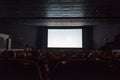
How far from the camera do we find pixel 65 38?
18.2m

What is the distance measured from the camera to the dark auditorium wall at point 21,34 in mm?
17708

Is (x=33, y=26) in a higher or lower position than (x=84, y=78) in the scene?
higher

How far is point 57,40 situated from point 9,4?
782 cm

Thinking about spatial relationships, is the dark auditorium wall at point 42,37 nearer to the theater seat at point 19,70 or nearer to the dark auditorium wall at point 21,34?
the dark auditorium wall at point 21,34

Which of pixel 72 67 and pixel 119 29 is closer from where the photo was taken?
pixel 72 67

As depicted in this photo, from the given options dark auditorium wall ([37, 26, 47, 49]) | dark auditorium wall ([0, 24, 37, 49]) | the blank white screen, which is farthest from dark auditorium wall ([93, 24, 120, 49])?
dark auditorium wall ([0, 24, 37, 49])

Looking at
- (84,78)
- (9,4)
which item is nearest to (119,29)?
(9,4)

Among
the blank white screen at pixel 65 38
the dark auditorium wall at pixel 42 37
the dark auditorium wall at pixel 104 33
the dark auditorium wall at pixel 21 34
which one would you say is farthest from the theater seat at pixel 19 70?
the dark auditorium wall at pixel 42 37

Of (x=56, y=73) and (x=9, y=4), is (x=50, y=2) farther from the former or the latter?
(x=56, y=73)

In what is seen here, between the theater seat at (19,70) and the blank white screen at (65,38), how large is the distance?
54.6 feet

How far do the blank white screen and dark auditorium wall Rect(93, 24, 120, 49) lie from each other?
1416 mm

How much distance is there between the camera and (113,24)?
1758cm

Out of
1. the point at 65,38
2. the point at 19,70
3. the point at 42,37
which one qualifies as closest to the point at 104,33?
the point at 65,38

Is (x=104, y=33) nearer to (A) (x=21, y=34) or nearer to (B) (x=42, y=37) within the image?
(B) (x=42, y=37)
